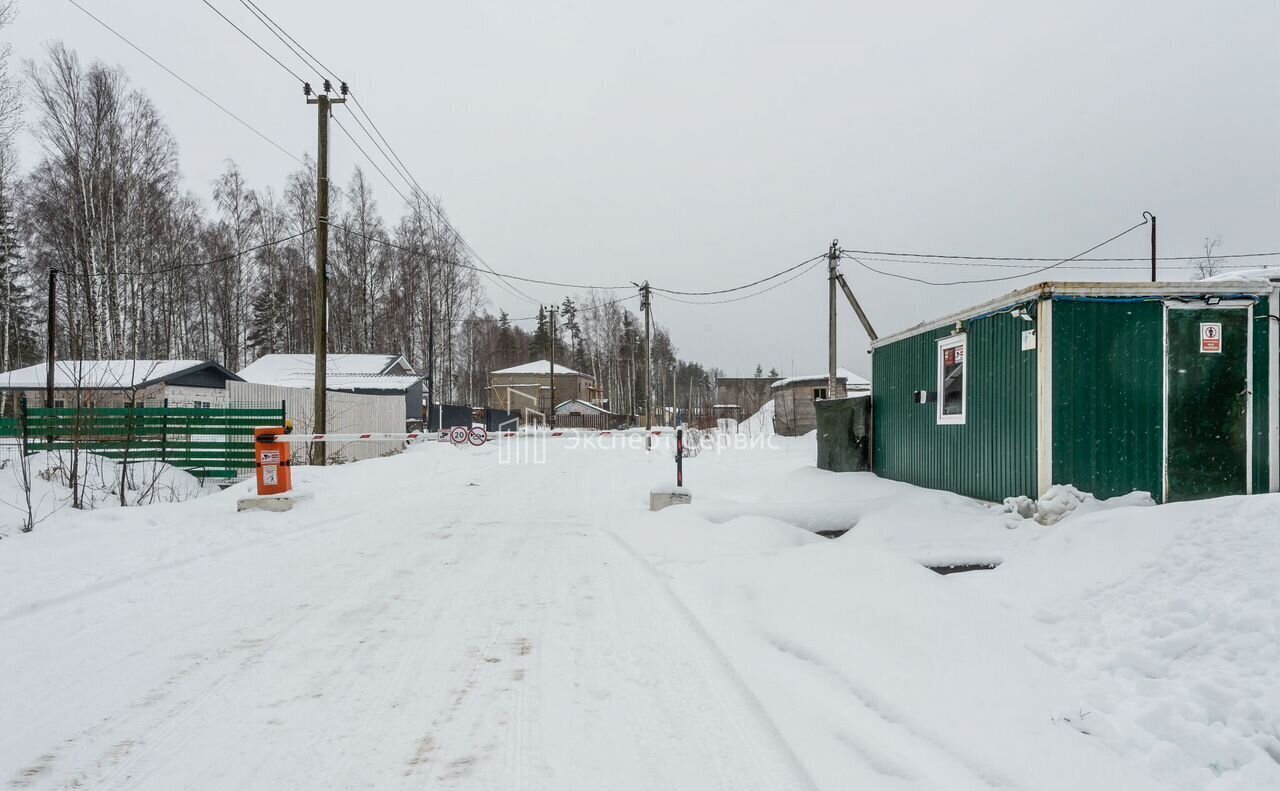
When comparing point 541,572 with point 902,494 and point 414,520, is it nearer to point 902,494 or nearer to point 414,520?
point 414,520

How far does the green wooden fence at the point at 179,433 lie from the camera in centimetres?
1444

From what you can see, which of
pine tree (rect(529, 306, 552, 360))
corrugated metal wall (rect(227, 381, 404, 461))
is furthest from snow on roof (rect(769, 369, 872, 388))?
pine tree (rect(529, 306, 552, 360))

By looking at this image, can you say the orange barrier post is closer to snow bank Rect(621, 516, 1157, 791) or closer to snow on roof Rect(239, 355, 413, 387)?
snow bank Rect(621, 516, 1157, 791)

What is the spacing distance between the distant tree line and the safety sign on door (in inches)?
709

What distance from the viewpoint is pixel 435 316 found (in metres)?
43.8

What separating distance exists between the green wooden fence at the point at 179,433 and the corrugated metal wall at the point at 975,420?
12.8 m

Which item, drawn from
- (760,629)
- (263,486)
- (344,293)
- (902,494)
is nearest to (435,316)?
(344,293)

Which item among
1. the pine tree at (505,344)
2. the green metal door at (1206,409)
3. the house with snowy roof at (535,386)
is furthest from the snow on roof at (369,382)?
the pine tree at (505,344)

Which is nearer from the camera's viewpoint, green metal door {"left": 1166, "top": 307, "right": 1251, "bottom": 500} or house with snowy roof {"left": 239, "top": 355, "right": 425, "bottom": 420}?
green metal door {"left": 1166, "top": 307, "right": 1251, "bottom": 500}

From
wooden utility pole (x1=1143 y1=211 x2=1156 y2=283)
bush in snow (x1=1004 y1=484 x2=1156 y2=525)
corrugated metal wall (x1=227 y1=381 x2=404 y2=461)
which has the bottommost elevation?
bush in snow (x1=1004 y1=484 x2=1156 y2=525)

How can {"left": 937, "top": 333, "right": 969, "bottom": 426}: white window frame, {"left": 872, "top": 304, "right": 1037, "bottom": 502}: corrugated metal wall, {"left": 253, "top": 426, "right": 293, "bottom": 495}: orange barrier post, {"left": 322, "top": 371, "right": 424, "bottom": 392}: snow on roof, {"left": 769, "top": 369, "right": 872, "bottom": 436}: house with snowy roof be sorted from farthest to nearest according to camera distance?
{"left": 769, "top": 369, "right": 872, "bottom": 436}: house with snowy roof → {"left": 322, "top": 371, "right": 424, "bottom": 392}: snow on roof → {"left": 253, "top": 426, "right": 293, "bottom": 495}: orange barrier post → {"left": 937, "top": 333, "right": 969, "bottom": 426}: white window frame → {"left": 872, "top": 304, "right": 1037, "bottom": 502}: corrugated metal wall

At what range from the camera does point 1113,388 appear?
7527mm

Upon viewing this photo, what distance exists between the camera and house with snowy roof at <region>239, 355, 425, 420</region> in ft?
111

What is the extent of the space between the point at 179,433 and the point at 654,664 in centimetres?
1502
